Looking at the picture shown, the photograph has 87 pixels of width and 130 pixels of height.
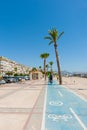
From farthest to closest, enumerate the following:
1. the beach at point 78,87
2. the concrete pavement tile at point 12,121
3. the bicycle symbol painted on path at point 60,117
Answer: the beach at point 78,87 → the bicycle symbol painted on path at point 60,117 → the concrete pavement tile at point 12,121

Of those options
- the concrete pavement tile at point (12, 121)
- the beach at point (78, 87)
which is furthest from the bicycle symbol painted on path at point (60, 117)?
the beach at point (78, 87)

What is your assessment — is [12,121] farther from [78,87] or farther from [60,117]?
[78,87]

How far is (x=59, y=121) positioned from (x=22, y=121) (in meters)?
1.50

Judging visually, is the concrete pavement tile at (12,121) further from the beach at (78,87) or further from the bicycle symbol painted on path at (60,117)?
the beach at (78,87)

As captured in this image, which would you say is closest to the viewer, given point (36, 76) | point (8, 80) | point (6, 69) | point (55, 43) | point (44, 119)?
point (44, 119)

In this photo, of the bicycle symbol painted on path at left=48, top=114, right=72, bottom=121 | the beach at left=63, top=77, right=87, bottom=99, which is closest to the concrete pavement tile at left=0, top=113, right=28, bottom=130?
the bicycle symbol painted on path at left=48, top=114, right=72, bottom=121

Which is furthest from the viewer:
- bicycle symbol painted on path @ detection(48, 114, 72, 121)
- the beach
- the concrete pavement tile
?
the beach

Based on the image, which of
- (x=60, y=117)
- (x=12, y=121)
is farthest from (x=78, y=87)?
(x=12, y=121)

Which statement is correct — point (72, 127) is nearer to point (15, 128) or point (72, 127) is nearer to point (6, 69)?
point (15, 128)

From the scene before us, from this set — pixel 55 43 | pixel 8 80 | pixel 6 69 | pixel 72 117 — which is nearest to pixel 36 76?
pixel 8 80

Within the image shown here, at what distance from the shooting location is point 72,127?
7.29 metres

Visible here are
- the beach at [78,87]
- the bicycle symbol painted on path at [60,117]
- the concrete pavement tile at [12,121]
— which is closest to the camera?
the concrete pavement tile at [12,121]

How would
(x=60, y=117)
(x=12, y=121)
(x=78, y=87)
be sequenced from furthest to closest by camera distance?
(x=78, y=87) → (x=60, y=117) → (x=12, y=121)

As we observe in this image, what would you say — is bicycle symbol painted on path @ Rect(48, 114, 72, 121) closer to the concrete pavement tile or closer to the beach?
the concrete pavement tile
